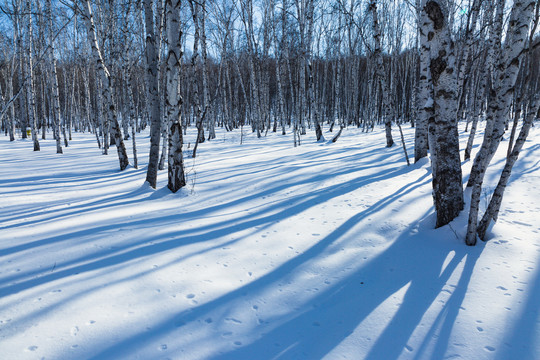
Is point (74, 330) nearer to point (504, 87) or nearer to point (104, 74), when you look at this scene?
point (504, 87)

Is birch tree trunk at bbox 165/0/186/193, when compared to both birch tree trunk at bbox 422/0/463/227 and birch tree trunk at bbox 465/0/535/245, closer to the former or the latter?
birch tree trunk at bbox 422/0/463/227

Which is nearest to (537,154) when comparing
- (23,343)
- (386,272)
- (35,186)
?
(386,272)

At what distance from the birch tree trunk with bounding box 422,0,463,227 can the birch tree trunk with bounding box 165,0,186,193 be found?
12.1ft

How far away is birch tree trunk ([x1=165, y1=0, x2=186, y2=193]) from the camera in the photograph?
4789 millimetres

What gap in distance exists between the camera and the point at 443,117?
310cm

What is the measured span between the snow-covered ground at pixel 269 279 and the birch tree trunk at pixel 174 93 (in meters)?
0.62

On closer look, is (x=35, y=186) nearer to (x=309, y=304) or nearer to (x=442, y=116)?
(x=309, y=304)

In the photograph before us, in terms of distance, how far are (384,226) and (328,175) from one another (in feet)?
8.30

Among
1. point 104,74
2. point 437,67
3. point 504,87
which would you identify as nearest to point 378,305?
point 504,87

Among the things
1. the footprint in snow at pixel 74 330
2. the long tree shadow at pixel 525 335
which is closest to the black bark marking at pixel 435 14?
the long tree shadow at pixel 525 335

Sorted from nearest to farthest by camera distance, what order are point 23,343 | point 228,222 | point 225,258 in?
point 23,343 < point 225,258 < point 228,222

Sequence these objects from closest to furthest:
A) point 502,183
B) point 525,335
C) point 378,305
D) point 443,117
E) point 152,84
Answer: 1. point 525,335
2. point 378,305
3. point 502,183
4. point 443,117
5. point 152,84

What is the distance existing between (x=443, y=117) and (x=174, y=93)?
13.3ft

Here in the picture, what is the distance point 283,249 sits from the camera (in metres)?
3.08
